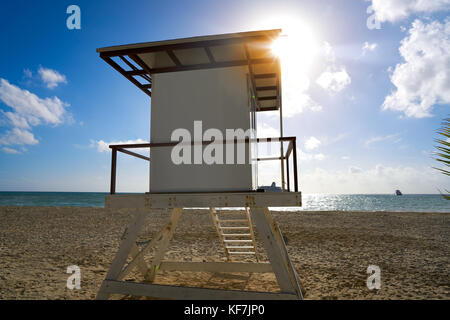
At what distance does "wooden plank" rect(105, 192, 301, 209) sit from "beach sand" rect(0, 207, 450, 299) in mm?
2332

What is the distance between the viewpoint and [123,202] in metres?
5.59

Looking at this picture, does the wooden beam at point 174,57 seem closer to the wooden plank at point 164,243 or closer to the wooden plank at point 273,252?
the wooden plank at point 164,243

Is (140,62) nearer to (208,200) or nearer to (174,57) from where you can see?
(174,57)

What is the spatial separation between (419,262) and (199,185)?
7.89 m

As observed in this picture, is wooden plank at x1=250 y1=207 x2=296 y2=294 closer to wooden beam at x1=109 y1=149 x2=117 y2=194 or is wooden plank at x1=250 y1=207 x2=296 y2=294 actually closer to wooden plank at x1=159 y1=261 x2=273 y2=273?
wooden plank at x1=159 y1=261 x2=273 y2=273

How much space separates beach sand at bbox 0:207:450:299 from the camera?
619 centimetres

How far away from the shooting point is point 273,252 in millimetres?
4754

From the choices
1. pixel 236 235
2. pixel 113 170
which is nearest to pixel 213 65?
pixel 113 170

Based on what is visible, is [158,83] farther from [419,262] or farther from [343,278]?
[419,262]

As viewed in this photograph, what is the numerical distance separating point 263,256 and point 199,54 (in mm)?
7340

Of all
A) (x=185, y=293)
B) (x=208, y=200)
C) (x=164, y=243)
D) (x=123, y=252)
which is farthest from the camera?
(x=164, y=243)

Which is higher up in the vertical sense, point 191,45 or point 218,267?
point 191,45
